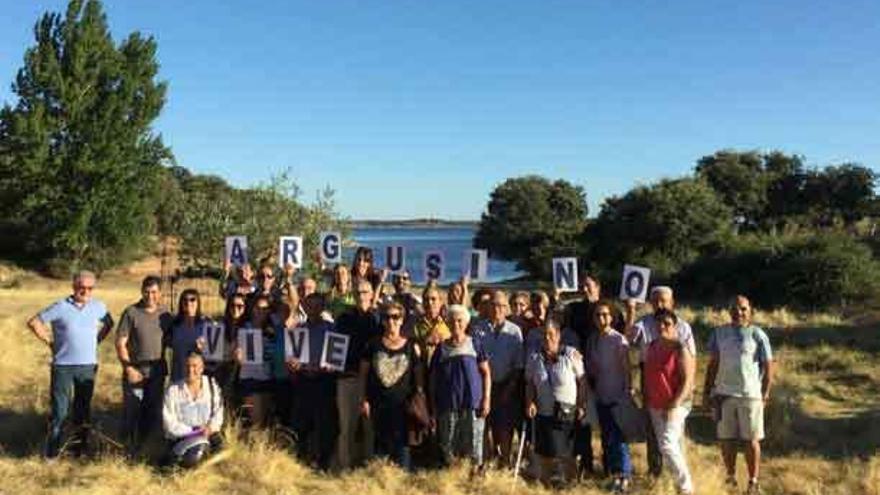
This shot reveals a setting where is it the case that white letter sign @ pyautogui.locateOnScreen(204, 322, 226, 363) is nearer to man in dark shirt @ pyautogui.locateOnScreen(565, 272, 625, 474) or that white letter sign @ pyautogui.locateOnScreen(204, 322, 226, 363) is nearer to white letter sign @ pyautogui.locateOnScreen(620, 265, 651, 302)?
man in dark shirt @ pyautogui.locateOnScreen(565, 272, 625, 474)

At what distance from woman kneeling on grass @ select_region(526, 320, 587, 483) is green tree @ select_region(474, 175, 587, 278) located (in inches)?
1554

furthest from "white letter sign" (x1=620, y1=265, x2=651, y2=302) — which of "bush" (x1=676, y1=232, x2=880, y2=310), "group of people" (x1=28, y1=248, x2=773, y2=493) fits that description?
"bush" (x1=676, y1=232, x2=880, y2=310)

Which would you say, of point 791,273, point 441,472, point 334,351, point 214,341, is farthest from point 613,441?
point 791,273

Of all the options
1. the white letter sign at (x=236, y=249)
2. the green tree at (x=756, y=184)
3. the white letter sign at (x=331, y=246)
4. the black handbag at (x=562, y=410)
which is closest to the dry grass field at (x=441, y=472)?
the black handbag at (x=562, y=410)

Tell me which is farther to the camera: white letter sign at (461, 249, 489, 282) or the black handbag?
white letter sign at (461, 249, 489, 282)

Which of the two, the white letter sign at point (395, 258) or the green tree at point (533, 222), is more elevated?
the green tree at point (533, 222)

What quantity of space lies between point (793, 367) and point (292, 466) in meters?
12.3

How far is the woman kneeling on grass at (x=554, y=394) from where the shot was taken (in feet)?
27.0

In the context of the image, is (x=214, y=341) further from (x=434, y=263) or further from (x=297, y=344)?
(x=434, y=263)

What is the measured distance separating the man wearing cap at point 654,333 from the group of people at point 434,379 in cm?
2

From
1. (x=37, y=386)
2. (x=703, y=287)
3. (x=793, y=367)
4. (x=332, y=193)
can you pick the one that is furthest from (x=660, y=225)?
(x=37, y=386)

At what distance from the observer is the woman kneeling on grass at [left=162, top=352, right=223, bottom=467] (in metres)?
8.56

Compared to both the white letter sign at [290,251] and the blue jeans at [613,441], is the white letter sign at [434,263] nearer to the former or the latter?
the white letter sign at [290,251]

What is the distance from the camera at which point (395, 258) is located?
1137cm
